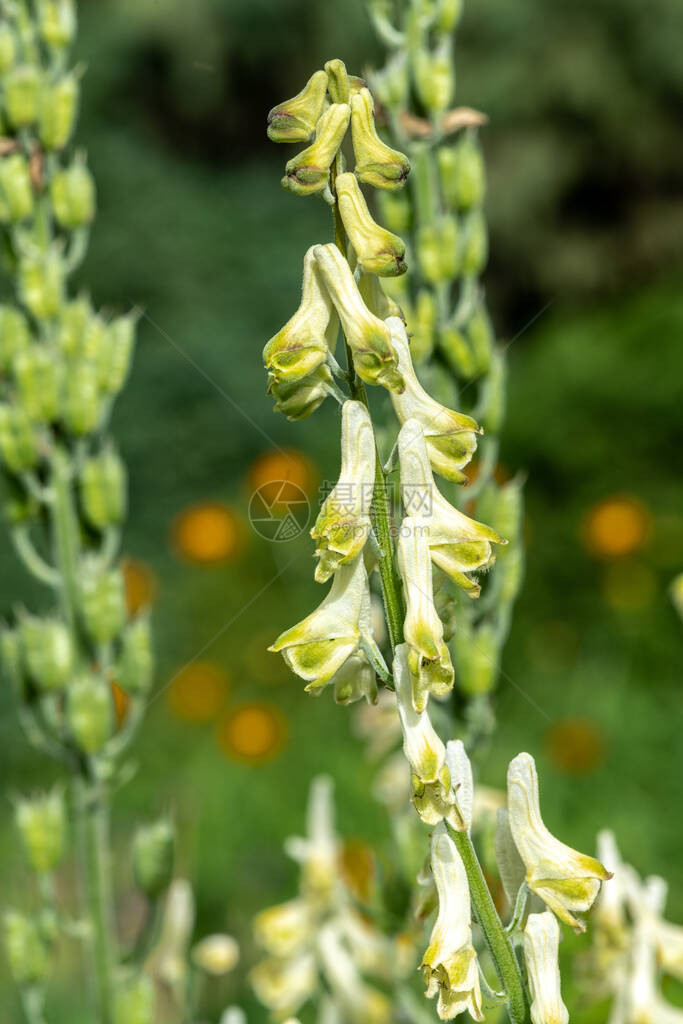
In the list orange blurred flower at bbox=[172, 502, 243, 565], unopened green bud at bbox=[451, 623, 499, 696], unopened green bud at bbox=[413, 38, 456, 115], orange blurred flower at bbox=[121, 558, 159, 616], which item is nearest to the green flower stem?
unopened green bud at bbox=[451, 623, 499, 696]

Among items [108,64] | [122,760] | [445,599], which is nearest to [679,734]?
[122,760]

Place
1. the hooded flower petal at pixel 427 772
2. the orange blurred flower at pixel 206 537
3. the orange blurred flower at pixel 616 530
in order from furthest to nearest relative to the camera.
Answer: the orange blurred flower at pixel 206 537, the orange blurred flower at pixel 616 530, the hooded flower petal at pixel 427 772

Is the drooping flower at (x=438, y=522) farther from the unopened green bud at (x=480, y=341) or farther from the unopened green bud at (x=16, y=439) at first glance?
the unopened green bud at (x=16, y=439)

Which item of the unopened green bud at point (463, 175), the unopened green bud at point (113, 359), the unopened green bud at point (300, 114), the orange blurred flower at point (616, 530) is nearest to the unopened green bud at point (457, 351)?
the unopened green bud at point (463, 175)

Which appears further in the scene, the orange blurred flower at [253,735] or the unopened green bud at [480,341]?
the orange blurred flower at [253,735]

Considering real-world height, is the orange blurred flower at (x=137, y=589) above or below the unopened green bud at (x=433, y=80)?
below

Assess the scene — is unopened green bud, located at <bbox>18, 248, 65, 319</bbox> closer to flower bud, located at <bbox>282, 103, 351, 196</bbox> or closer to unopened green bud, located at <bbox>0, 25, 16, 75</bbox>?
unopened green bud, located at <bbox>0, 25, 16, 75</bbox>
